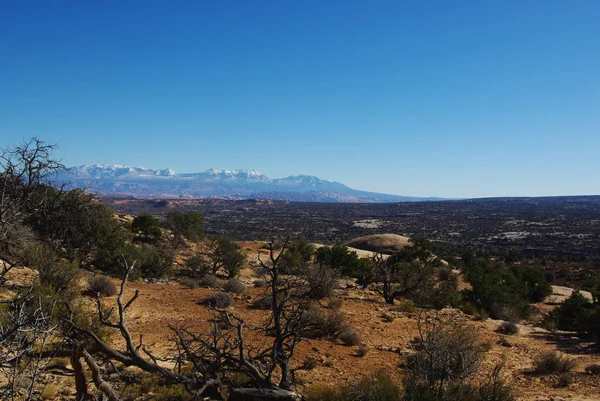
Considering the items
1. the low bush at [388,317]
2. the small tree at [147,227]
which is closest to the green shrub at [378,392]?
the low bush at [388,317]

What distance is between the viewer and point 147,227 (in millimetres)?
33719

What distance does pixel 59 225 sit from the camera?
20.0m

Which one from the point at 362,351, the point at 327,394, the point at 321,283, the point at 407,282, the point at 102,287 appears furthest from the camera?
the point at 407,282

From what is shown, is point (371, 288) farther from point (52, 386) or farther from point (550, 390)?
point (52, 386)

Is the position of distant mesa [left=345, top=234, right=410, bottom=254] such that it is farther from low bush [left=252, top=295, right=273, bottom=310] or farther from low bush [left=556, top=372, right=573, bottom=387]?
low bush [left=556, top=372, right=573, bottom=387]

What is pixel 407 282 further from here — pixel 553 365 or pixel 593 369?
pixel 593 369

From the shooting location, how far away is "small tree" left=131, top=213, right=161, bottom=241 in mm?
33750

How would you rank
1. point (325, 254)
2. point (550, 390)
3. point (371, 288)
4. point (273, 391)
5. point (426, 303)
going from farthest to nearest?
point (325, 254)
point (371, 288)
point (426, 303)
point (550, 390)
point (273, 391)

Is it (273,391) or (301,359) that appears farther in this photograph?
(301,359)

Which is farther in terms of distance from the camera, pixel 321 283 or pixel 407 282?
pixel 407 282

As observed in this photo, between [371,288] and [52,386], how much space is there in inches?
720

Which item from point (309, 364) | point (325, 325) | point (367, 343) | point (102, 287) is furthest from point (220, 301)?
point (309, 364)

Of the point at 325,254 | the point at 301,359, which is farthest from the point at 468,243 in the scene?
the point at 301,359

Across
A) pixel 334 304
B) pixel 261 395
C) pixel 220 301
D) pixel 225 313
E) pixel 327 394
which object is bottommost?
pixel 334 304
